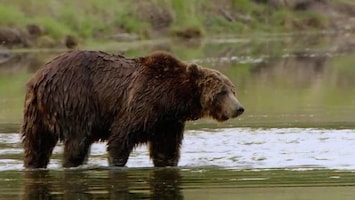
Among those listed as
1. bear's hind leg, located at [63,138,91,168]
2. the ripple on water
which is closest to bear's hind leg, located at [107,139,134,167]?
bear's hind leg, located at [63,138,91,168]

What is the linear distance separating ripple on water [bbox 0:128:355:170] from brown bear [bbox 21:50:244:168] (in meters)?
0.60

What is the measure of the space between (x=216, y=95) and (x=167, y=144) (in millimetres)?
939

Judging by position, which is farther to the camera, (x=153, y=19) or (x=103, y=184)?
(x=153, y=19)

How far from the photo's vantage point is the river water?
37.1 ft

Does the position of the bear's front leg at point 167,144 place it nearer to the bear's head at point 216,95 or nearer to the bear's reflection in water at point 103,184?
the bear's reflection in water at point 103,184

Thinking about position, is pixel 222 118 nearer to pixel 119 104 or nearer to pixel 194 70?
pixel 194 70

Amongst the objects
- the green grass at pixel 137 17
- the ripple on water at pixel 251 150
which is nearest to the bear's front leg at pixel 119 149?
the ripple on water at pixel 251 150

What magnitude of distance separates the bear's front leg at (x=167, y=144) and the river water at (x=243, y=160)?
0.18 meters

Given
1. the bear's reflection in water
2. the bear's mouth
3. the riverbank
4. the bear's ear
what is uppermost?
the bear's ear

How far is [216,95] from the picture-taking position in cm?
1320

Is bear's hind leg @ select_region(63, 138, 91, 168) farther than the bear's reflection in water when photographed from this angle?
Yes

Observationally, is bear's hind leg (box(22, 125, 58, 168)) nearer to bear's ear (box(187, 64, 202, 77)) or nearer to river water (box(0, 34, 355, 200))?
river water (box(0, 34, 355, 200))

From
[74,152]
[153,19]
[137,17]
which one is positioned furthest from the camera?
[153,19]

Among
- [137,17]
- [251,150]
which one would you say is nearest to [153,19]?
[137,17]
